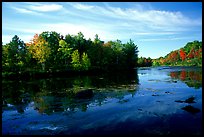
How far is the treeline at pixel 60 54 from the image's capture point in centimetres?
6606

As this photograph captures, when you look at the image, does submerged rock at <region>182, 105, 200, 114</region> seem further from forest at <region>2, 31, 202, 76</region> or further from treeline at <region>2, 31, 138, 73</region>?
treeline at <region>2, 31, 138, 73</region>

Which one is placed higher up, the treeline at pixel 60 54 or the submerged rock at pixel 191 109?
the treeline at pixel 60 54

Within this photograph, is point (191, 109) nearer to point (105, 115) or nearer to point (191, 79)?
point (105, 115)

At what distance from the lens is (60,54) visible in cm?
8288

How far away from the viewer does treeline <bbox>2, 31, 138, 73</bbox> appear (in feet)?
217

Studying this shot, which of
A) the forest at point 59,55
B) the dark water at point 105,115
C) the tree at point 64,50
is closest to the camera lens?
the dark water at point 105,115

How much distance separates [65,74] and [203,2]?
2477 inches

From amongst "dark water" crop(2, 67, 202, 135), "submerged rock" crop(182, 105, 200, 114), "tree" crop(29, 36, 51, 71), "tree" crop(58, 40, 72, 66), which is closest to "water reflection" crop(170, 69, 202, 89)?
"dark water" crop(2, 67, 202, 135)

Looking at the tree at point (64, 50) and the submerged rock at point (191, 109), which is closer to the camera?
the submerged rock at point (191, 109)

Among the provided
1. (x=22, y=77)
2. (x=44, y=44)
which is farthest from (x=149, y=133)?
(x=44, y=44)

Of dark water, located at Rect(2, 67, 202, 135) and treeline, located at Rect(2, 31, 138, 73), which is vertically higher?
treeline, located at Rect(2, 31, 138, 73)

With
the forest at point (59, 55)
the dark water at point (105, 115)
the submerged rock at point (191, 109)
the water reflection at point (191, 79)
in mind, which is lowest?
the dark water at point (105, 115)

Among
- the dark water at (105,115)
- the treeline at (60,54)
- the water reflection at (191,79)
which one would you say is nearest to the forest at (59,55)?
the treeline at (60,54)

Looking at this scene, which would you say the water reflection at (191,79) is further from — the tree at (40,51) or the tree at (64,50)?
the tree at (64,50)
